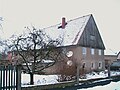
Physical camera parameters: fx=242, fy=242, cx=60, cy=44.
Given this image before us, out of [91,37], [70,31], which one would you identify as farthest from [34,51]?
[91,37]

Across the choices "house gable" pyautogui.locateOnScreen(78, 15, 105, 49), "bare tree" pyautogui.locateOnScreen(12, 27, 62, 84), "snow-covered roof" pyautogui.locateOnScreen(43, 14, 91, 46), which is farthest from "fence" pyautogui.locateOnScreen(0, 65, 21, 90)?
"house gable" pyautogui.locateOnScreen(78, 15, 105, 49)

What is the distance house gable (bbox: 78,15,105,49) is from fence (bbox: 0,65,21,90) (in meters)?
7.83

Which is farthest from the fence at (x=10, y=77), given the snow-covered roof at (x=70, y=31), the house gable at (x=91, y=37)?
the house gable at (x=91, y=37)

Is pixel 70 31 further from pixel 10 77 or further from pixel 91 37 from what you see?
pixel 10 77

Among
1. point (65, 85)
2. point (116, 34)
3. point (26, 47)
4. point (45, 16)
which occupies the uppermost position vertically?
point (45, 16)

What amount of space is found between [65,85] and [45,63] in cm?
146

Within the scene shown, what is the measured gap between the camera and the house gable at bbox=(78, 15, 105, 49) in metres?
11.9

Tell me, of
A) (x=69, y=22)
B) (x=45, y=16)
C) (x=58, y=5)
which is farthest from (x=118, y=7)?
(x=69, y=22)

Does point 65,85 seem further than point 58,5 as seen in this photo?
No

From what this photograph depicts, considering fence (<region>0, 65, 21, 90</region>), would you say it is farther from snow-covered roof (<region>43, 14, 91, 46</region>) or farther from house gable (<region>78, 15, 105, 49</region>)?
house gable (<region>78, 15, 105, 49</region>)

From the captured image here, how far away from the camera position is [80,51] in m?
11.6

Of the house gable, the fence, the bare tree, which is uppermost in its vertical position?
the house gable

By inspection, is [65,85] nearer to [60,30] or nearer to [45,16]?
[45,16]

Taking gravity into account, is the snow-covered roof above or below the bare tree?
above
